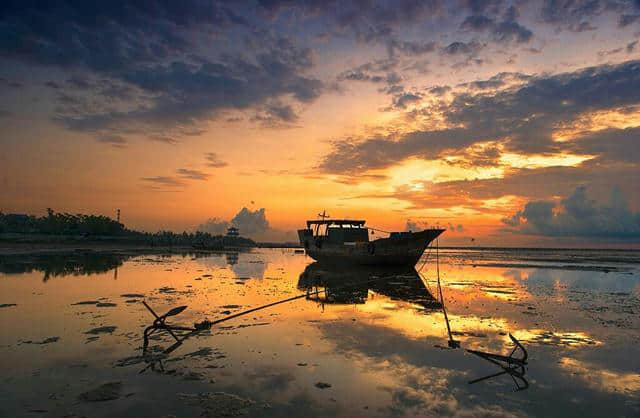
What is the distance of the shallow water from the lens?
252 inches

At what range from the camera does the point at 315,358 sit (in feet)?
29.2

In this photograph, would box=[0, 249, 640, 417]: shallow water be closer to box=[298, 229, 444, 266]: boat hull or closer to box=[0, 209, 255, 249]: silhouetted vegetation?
box=[298, 229, 444, 266]: boat hull

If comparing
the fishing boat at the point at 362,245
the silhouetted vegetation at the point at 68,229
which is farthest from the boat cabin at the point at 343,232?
the silhouetted vegetation at the point at 68,229

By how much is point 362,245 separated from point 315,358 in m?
27.2

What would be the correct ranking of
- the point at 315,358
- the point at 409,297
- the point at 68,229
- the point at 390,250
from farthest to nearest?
A: the point at 68,229, the point at 390,250, the point at 409,297, the point at 315,358

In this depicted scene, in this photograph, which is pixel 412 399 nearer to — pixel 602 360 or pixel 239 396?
pixel 239 396

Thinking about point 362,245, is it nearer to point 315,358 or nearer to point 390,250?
point 390,250

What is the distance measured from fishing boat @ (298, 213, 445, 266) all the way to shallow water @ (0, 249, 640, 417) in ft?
53.6

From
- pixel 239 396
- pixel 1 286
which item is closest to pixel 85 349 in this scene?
pixel 239 396

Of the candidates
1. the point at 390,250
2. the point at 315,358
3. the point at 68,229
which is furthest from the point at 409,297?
the point at 68,229

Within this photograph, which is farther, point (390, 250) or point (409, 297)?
point (390, 250)

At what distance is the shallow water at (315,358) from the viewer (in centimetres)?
639

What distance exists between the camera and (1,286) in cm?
1919

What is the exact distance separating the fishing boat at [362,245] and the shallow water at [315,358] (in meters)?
16.3
